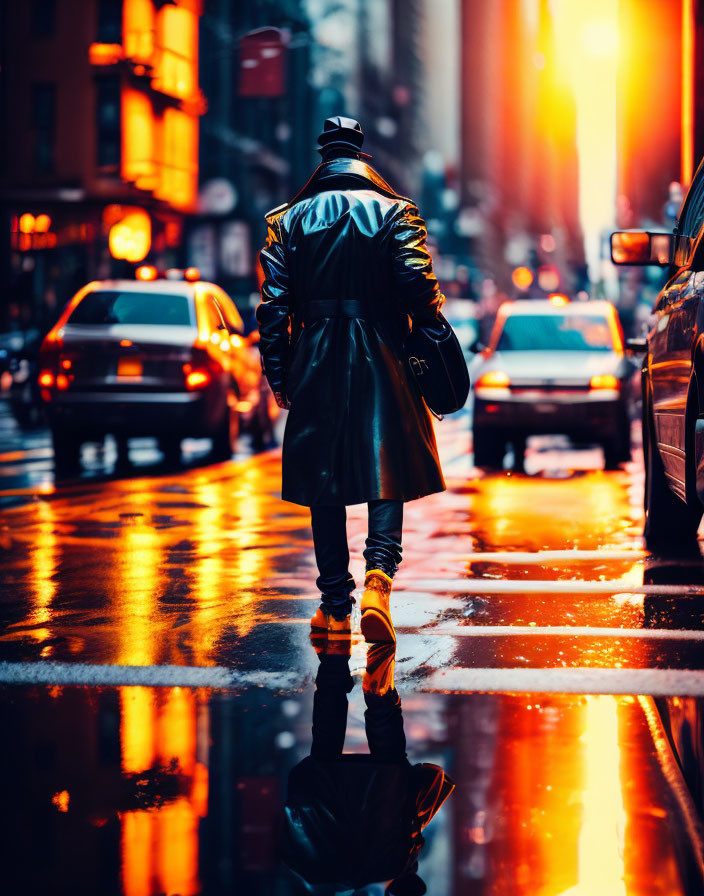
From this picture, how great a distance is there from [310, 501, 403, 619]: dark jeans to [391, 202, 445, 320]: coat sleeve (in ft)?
2.61

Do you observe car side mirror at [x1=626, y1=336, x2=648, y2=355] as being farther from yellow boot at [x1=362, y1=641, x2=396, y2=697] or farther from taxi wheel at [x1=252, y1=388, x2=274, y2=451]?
taxi wheel at [x1=252, y1=388, x2=274, y2=451]

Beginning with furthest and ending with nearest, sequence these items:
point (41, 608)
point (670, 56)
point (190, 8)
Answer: point (670, 56), point (190, 8), point (41, 608)

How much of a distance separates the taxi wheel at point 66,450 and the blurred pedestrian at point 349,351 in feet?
31.6

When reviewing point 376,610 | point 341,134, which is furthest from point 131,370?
point 376,610

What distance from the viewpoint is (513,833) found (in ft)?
12.0

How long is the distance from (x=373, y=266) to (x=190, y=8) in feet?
146

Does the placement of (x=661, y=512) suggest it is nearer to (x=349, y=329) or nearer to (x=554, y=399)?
(x=349, y=329)

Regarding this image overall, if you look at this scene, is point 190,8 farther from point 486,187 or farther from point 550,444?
point 486,187

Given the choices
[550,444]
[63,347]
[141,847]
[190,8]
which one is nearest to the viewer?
[141,847]

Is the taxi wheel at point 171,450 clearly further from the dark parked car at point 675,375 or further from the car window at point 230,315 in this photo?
the dark parked car at point 675,375

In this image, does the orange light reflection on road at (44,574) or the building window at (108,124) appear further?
the building window at (108,124)

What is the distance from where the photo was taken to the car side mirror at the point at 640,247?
26.8 feet

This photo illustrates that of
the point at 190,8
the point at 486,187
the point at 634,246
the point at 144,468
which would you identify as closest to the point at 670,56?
the point at 190,8

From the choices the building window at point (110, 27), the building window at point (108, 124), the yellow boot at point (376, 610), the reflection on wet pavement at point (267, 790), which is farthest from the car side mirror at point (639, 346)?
the building window at point (110, 27)
